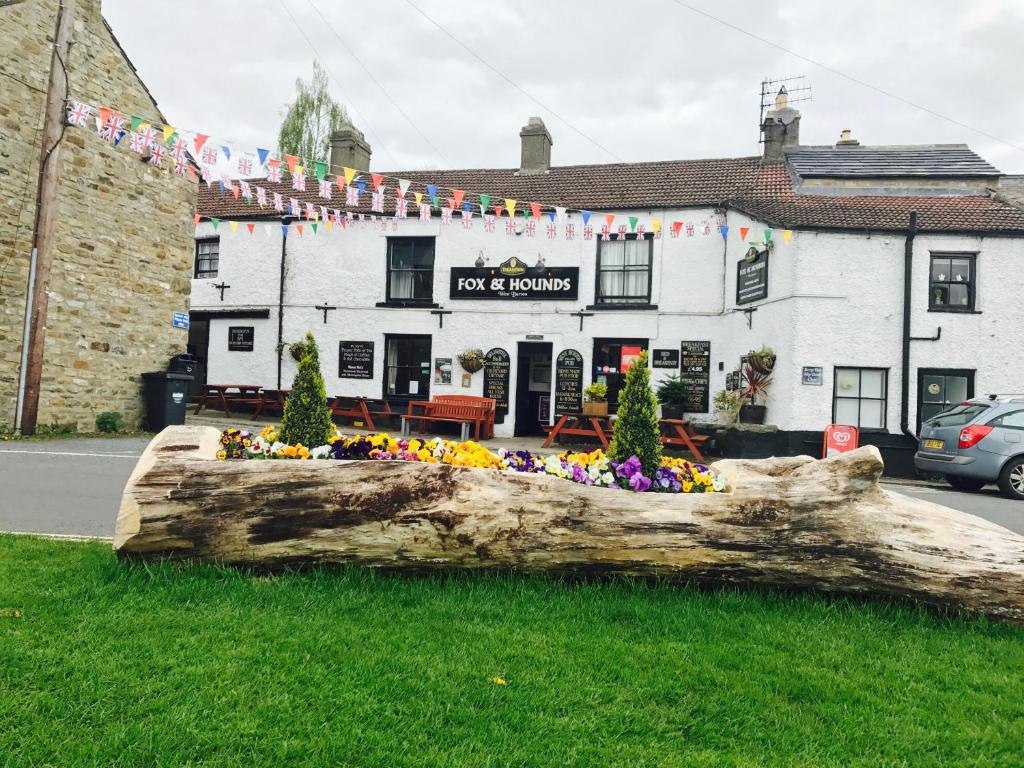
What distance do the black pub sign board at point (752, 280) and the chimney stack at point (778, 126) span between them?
15.1ft

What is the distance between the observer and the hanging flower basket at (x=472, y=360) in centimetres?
1617

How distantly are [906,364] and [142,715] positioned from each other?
13710 mm

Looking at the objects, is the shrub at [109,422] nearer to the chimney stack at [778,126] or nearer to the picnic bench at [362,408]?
the picnic bench at [362,408]

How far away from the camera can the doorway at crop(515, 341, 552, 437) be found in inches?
646

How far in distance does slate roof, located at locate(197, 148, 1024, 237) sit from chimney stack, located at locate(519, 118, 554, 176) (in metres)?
0.40

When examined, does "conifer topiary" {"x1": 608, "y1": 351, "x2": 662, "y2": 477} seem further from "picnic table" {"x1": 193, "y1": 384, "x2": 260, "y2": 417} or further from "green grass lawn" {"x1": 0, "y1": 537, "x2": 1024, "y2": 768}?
"picnic table" {"x1": 193, "y1": 384, "x2": 260, "y2": 417}

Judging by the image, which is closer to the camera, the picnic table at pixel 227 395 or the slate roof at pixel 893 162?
the slate roof at pixel 893 162

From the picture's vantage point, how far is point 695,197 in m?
15.5

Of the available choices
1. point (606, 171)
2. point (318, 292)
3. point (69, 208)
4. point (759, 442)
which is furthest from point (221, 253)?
point (759, 442)

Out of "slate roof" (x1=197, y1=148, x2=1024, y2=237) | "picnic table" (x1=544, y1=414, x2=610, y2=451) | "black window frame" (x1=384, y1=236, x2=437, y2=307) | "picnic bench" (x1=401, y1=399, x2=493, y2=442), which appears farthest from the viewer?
"black window frame" (x1=384, y1=236, x2=437, y2=307)

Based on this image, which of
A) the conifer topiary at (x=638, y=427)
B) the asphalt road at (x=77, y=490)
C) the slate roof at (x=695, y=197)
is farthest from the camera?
the slate roof at (x=695, y=197)

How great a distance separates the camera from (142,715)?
2.52 m

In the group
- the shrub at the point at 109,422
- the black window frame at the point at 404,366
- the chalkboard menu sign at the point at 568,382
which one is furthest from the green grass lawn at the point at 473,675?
the black window frame at the point at 404,366

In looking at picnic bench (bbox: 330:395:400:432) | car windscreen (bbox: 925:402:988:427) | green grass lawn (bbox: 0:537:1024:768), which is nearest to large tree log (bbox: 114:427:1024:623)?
green grass lawn (bbox: 0:537:1024:768)
